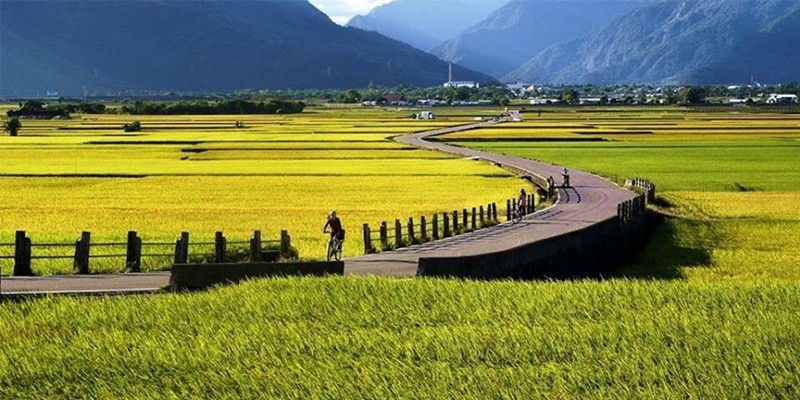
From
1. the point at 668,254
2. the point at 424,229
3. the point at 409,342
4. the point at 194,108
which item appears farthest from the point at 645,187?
the point at 194,108

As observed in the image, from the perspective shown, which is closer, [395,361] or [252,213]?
[395,361]

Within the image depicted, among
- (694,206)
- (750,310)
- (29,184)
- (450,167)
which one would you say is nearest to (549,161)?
(450,167)

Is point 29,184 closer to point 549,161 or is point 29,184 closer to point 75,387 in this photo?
point 549,161

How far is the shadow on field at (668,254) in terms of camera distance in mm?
32000

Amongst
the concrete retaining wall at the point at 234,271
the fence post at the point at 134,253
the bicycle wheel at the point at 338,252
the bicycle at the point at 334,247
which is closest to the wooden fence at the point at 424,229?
the bicycle wheel at the point at 338,252

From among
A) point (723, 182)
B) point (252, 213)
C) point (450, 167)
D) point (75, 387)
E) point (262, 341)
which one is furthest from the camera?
point (450, 167)

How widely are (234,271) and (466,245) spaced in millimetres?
9528

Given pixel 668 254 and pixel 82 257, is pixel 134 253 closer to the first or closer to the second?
pixel 82 257

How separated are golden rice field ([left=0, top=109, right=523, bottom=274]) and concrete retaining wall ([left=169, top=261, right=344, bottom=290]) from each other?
11.2 ft

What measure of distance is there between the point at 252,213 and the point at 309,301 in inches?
942

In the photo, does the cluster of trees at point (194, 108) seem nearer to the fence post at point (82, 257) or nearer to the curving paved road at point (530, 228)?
the curving paved road at point (530, 228)

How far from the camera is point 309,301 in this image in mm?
19656

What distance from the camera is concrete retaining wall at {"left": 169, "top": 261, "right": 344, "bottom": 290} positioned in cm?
2186

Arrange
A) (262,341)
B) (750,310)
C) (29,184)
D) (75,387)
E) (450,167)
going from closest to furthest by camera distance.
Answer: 1. (75,387)
2. (262,341)
3. (750,310)
4. (29,184)
5. (450,167)
